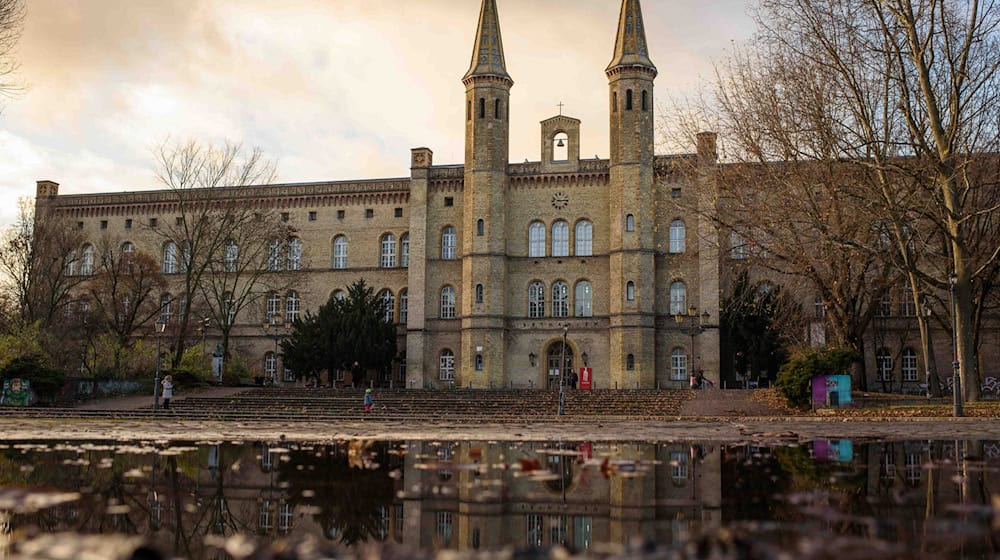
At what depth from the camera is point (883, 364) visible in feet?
158

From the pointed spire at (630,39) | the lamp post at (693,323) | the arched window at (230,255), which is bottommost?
the lamp post at (693,323)

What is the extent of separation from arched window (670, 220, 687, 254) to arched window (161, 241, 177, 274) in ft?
106

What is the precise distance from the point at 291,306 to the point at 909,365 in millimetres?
36582

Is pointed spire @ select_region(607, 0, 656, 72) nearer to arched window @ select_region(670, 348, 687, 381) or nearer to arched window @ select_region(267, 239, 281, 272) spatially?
arched window @ select_region(670, 348, 687, 381)

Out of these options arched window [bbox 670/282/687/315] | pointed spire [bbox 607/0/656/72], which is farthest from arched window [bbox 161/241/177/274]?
arched window [bbox 670/282/687/315]

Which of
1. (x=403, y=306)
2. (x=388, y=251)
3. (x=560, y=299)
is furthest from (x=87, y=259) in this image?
(x=560, y=299)

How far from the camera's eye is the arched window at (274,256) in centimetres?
5306

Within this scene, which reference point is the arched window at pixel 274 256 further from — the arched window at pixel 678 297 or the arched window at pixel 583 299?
the arched window at pixel 678 297

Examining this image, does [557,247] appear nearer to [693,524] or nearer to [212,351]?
[212,351]

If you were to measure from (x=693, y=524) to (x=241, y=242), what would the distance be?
164 ft

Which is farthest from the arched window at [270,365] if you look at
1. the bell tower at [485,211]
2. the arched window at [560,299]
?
the arched window at [560,299]

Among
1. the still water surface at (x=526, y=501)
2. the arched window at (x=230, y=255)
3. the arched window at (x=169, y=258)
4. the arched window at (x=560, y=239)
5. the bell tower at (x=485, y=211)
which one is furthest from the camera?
the arched window at (x=169, y=258)

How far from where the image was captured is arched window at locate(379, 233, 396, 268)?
55406 millimetres

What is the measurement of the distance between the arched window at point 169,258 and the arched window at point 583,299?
27120 millimetres
